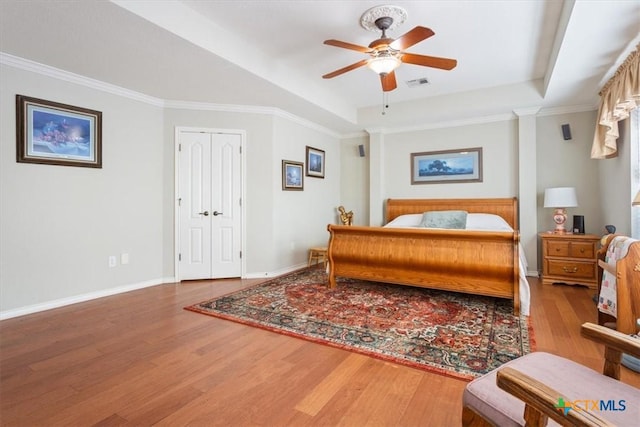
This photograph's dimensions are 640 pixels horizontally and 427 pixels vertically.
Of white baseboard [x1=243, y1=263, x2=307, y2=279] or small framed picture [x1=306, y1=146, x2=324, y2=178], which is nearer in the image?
white baseboard [x1=243, y1=263, x2=307, y2=279]

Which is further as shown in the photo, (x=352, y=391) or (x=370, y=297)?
(x=370, y=297)

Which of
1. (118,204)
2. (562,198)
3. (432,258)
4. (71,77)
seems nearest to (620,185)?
(562,198)

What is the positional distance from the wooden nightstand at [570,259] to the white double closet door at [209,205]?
4.09m

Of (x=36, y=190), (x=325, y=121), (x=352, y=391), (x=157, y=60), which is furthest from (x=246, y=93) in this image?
(x=352, y=391)

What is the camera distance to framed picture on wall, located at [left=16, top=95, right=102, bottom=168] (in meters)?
2.98

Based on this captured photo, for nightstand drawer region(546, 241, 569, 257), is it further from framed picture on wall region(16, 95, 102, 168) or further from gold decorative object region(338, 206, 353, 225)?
framed picture on wall region(16, 95, 102, 168)

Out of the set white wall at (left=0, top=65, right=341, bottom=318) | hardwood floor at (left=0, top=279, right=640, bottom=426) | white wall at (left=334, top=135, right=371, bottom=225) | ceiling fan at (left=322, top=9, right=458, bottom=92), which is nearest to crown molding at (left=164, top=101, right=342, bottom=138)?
white wall at (left=0, top=65, right=341, bottom=318)

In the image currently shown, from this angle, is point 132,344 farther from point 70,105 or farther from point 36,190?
point 70,105

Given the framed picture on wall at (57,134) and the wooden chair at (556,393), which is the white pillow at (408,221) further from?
the framed picture on wall at (57,134)

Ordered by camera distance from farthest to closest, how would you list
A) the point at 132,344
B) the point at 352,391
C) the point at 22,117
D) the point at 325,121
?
1. the point at 325,121
2. the point at 22,117
3. the point at 132,344
4. the point at 352,391

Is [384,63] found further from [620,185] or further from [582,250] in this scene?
[582,250]

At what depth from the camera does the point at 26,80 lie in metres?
2.99

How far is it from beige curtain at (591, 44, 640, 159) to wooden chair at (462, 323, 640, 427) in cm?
270

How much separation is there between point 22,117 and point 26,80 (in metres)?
0.37
